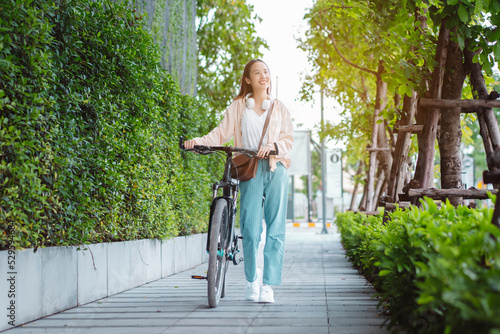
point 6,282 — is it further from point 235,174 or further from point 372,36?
point 372,36

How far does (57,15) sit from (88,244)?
6.77 ft

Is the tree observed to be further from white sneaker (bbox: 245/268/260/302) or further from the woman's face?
white sneaker (bbox: 245/268/260/302)

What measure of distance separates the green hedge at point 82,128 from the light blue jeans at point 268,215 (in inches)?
54.4

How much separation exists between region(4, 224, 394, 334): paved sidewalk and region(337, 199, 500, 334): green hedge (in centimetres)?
61

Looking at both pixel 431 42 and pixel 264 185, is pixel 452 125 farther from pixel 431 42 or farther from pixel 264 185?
pixel 264 185

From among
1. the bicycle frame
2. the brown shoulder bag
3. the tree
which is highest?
the tree

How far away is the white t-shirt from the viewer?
6082 millimetres

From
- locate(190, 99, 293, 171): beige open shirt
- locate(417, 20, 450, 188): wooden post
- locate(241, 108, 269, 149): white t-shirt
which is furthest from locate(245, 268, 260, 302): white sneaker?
locate(417, 20, 450, 188): wooden post

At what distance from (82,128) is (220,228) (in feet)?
4.89

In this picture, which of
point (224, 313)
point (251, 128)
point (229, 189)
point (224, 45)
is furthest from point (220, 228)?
point (224, 45)

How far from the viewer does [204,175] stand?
10.9 m

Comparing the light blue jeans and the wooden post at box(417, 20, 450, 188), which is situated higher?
the wooden post at box(417, 20, 450, 188)

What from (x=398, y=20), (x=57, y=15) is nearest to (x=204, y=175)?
(x=398, y=20)

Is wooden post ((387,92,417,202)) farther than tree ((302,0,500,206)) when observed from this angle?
Yes
